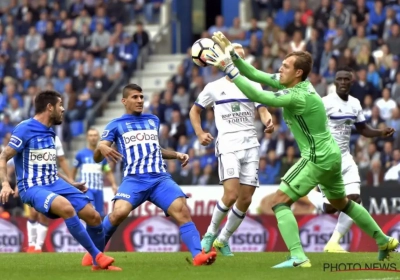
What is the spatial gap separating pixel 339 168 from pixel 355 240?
751 centimetres

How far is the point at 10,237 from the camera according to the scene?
21.6 meters

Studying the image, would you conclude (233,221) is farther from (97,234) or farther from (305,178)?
(305,178)

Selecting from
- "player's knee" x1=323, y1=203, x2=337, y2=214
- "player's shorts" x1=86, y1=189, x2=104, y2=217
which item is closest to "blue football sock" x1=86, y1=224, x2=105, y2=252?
"player's knee" x1=323, y1=203, x2=337, y2=214

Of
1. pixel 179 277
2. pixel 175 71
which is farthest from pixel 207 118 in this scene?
pixel 179 277

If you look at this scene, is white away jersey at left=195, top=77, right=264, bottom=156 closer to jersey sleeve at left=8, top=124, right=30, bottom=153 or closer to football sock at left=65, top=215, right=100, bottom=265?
football sock at left=65, top=215, right=100, bottom=265

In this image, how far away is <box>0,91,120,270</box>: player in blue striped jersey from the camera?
12.3m

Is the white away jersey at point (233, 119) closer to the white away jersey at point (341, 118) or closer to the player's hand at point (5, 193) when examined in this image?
the white away jersey at point (341, 118)

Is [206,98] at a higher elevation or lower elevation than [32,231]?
higher

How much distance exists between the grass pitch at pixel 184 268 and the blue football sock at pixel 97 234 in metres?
0.33

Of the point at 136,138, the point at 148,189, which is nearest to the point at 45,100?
the point at 136,138

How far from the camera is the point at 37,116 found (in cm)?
1288

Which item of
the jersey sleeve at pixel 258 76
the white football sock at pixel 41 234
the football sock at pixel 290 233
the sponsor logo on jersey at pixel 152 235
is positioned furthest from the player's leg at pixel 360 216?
the sponsor logo on jersey at pixel 152 235

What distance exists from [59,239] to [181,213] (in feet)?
29.3

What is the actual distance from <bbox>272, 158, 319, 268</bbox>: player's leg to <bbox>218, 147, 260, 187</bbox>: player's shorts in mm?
2373
